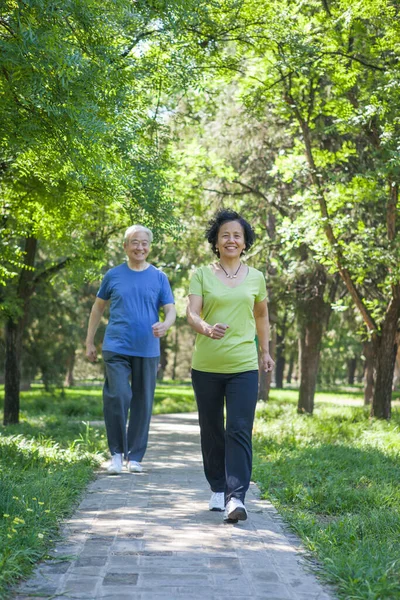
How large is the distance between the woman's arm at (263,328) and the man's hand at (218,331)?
0.65 m

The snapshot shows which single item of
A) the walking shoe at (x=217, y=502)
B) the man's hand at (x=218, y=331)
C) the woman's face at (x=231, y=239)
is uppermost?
the woman's face at (x=231, y=239)

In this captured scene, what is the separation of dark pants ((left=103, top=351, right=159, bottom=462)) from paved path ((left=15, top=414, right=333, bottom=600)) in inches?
32.6

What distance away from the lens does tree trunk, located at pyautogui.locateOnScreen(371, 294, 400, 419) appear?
15047 mm

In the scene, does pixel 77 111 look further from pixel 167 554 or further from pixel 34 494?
pixel 167 554

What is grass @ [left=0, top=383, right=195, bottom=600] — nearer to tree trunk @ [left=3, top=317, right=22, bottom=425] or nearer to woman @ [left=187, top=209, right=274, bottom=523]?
woman @ [left=187, top=209, right=274, bottom=523]

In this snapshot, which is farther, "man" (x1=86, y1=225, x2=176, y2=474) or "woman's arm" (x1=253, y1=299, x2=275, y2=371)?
"man" (x1=86, y1=225, x2=176, y2=474)

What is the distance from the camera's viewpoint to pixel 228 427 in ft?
18.7

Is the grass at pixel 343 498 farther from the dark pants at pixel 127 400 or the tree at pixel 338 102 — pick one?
the tree at pixel 338 102

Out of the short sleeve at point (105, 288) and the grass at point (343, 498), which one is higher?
the short sleeve at point (105, 288)

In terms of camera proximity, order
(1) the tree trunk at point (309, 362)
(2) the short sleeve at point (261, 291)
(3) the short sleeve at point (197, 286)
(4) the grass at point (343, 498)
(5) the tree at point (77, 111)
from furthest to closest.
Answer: (1) the tree trunk at point (309, 362) → (5) the tree at point (77, 111) → (2) the short sleeve at point (261, 291) → (3) the short sleeve at point (197, 286) → (4) the grass at point (343, 498)

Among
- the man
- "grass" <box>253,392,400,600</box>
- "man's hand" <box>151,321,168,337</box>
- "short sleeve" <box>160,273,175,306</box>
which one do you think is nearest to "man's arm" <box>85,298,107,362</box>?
the man

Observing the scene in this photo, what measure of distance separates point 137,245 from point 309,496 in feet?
9.33

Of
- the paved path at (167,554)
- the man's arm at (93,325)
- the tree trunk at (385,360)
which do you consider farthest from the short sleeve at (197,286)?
the tree trunk at (385,360)

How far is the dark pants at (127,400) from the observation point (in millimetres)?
7742
